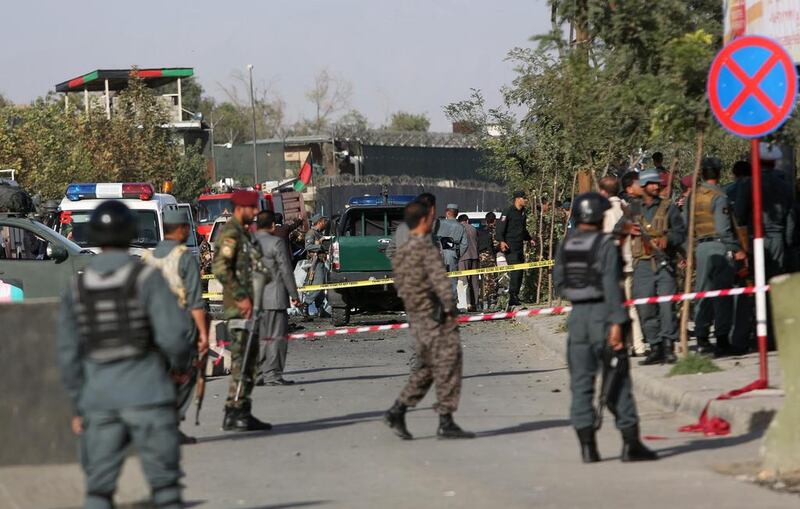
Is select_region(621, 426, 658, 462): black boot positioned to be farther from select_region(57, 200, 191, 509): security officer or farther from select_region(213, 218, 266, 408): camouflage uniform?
select_region(57, 200, 191, 509): security officer

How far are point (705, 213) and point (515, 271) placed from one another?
35.8 ft

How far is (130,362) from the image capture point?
612 cm

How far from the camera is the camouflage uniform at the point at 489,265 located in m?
26.5

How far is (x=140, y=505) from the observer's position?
6.70m

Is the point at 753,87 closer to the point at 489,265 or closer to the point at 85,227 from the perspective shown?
the point at 489,265

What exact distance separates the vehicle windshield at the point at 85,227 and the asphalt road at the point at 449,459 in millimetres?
11938

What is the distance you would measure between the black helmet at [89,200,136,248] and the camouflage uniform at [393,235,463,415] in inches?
170

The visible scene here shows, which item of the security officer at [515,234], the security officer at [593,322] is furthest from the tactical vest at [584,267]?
the security officer at [515,234]

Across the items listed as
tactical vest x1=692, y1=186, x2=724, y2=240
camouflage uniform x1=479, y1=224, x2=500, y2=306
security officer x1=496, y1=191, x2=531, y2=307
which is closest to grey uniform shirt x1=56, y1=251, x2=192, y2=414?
tactical vest x1=692, y1=186, x2=724, y2=240

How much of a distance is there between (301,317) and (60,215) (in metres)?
4.96

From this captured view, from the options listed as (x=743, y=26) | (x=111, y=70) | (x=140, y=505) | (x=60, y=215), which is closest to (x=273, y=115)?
(x=111, y=70)

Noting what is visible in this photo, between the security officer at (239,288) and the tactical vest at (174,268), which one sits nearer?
the tactical vest at (174,268)

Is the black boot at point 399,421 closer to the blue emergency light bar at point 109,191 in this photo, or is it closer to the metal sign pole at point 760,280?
the metal sign pole at point 760,280

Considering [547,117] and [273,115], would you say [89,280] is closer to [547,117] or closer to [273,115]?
[547,117]
